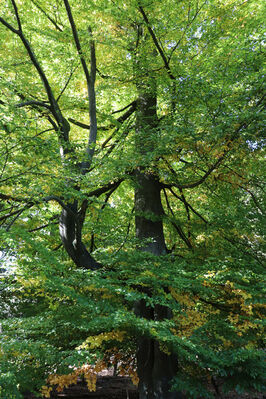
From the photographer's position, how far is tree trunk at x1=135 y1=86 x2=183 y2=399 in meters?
4.91

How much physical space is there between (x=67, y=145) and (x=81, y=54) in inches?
77.5

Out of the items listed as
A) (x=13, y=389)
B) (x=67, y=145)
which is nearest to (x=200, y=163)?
(x=67, y=145)

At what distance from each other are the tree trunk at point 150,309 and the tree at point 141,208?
0.02 m

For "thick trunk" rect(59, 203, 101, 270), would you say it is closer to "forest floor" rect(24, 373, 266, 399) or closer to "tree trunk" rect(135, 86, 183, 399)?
"tree trunk" rect(135, 86, 183, 399)

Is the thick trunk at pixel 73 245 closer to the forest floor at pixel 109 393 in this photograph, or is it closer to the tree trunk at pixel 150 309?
the tree trunk at pixel 150 309

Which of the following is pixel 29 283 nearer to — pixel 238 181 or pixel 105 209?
pixel 105 209

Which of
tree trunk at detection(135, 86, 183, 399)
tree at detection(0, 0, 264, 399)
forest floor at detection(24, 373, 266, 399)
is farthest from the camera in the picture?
forest floor at detection(24, 373, 266, 399)

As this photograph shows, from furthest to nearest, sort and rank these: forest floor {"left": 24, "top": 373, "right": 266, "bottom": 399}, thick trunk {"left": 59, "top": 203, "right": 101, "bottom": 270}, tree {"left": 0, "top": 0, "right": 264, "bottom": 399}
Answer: forest floor {"left": 24, "top": 373, "right": 266, "bottom": 399} → thick trunk {"left": 59, "top": 203, "right": 101, "bottom": 270} → tree {"left": 0, "top": 0, "right": 264, "bottom": 399}

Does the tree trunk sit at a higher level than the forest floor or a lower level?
higher

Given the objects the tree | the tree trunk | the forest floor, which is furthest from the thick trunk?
the forest floor

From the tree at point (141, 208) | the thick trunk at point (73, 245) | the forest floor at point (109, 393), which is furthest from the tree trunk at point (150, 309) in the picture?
the forest floor at point (109, 393)

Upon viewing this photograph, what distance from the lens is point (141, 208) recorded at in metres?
6.47

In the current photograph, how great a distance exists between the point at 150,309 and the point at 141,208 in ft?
7.30

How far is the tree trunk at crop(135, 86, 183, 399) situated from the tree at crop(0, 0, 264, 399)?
0.02 meters
